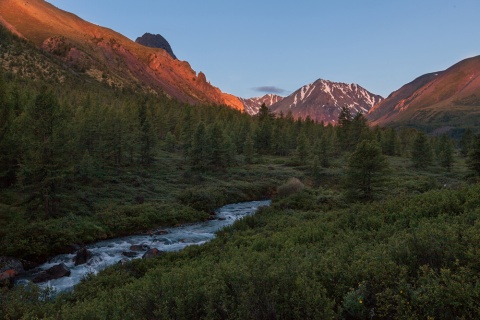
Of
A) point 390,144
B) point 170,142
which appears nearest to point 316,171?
point 170,142

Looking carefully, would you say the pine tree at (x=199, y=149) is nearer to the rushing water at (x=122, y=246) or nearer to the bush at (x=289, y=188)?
the bush at (x=289, y=188)

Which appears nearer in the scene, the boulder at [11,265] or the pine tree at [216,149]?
the boulder at [11,265]

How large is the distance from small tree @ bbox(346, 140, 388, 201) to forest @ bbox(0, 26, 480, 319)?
119 mm

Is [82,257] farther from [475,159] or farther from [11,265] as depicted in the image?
[475,159]

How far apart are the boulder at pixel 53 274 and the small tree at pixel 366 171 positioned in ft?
77.7

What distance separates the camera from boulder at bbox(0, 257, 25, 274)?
18.9 metres

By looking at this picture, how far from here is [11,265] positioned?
19.4 m

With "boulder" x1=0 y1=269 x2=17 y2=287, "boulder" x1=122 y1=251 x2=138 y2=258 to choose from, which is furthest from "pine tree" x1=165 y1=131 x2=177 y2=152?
"boulder" x1=0 y1=269 x2=17 y2=287

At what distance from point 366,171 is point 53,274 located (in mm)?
25595

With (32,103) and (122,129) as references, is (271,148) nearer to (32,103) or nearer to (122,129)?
(122,129)

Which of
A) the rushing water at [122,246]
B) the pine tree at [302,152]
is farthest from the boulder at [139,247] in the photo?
the pine tree at [302,152]

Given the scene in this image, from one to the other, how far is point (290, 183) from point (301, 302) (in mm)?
38901

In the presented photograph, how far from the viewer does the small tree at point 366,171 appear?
92.0 ft

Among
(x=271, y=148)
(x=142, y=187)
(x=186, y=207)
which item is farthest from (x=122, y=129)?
(x=271, y=148)
